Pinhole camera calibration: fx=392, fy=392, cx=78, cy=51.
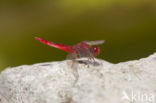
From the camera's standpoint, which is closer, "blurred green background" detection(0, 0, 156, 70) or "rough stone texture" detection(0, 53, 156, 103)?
"rough stone texture" detection(0, 53, 156, 103)

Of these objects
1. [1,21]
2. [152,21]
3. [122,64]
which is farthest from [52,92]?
[1,21]

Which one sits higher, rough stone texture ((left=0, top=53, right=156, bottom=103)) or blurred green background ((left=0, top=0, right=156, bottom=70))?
blurred green background ((left=0, top=0, right=156, bottom=70))

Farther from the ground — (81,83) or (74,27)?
(74,27)

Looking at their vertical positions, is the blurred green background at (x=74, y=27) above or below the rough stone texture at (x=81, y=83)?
above

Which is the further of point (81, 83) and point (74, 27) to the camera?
point (74, 27)
